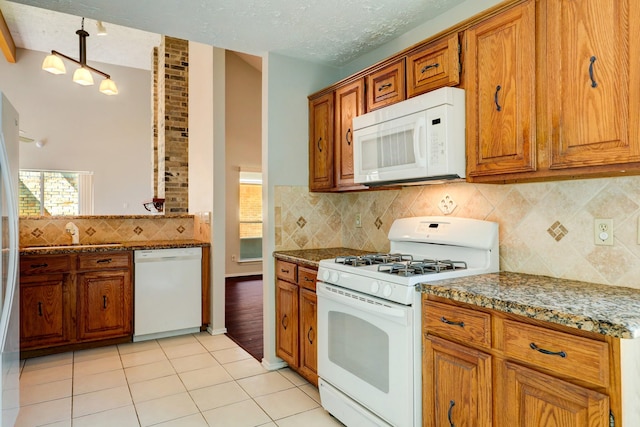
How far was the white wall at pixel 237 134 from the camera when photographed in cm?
702

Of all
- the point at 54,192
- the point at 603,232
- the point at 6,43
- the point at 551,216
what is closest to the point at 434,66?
the point at 551,216

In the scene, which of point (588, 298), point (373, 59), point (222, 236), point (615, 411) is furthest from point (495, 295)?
point (222, 236)

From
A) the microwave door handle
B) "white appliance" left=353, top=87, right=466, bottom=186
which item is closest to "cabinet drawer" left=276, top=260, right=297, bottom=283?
"white appliance" left=353, top=87, right=466, bottom=186

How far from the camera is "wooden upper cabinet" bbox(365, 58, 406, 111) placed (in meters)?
2.28

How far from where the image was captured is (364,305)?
1944 mm

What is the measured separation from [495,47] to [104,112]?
8597 millimetres

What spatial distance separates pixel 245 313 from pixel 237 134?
363cm

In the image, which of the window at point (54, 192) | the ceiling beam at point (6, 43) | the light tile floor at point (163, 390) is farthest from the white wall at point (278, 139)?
the window at point (54, 192)

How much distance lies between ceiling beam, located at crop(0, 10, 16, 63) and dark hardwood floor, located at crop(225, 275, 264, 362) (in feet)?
17.9

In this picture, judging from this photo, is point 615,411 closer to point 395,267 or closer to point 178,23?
point 395,267

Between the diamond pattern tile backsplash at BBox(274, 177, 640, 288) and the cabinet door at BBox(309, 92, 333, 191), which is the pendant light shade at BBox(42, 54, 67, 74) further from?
the diamond pattern tile backsplash at BBox(274, 177, 640, 288)

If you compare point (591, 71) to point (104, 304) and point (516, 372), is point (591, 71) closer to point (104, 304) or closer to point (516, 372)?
point (516, 372)

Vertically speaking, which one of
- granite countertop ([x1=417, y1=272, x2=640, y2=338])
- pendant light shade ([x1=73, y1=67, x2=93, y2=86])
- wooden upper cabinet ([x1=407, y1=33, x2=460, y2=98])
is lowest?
granite countertop ([x1=417, y1=272, x2=640, y2=338])

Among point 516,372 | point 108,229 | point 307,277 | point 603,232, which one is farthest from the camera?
point 108,229
